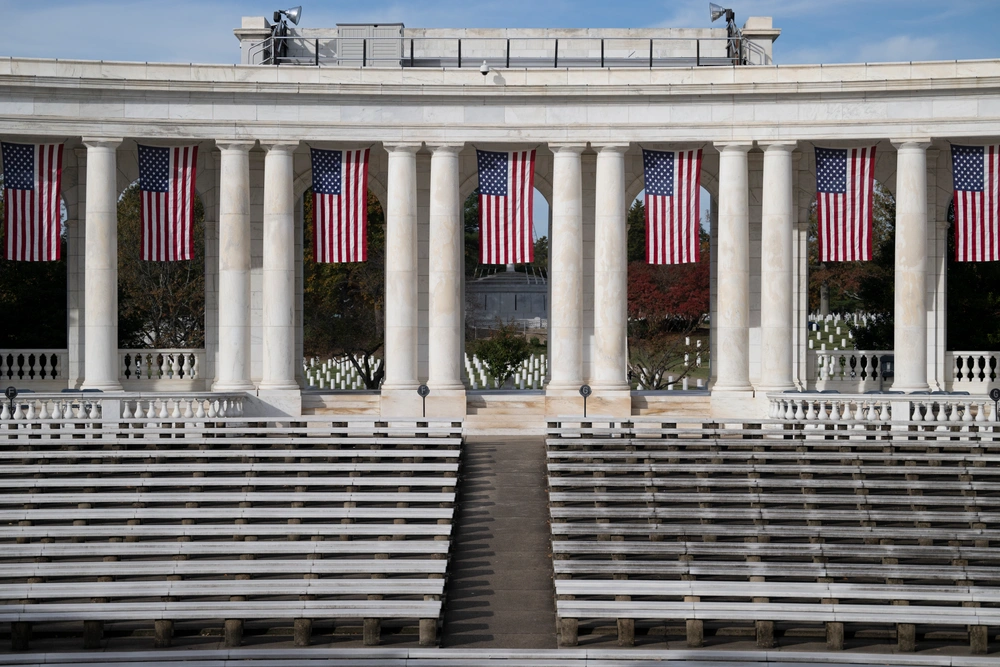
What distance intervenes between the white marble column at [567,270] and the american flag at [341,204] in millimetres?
9112

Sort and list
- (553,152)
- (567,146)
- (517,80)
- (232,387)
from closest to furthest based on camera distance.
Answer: (232,387) < (567,146) < (517,80) < (553,152)

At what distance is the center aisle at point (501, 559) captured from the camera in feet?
112

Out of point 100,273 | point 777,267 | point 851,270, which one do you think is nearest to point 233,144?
point 100,273

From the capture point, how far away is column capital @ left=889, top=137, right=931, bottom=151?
59344mm

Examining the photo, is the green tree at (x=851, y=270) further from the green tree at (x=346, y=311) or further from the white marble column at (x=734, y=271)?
the white marble column at (x=734, y=271)

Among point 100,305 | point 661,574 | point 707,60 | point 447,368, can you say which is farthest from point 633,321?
point 661,574

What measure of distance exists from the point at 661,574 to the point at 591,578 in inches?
80.5

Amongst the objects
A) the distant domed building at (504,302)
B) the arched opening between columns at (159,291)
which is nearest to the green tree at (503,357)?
the arched opening between columns at (159,291)

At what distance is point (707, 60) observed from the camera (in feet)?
219

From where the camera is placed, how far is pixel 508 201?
59469mm

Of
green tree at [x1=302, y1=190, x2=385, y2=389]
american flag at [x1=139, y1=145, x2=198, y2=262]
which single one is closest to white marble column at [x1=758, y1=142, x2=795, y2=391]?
american flag at [x1=139, y1=145, x2=198, y2=262]

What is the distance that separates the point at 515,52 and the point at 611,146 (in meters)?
10.2

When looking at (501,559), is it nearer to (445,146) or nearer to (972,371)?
(445,146)

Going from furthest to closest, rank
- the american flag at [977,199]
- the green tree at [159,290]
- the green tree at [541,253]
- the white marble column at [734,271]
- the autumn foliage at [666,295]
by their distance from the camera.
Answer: the green tree at [541,253] → the autumn foliage at [666,295] → the green tree at [159,290] → the white marble column at [734,271] → the american flag at [977,199]
